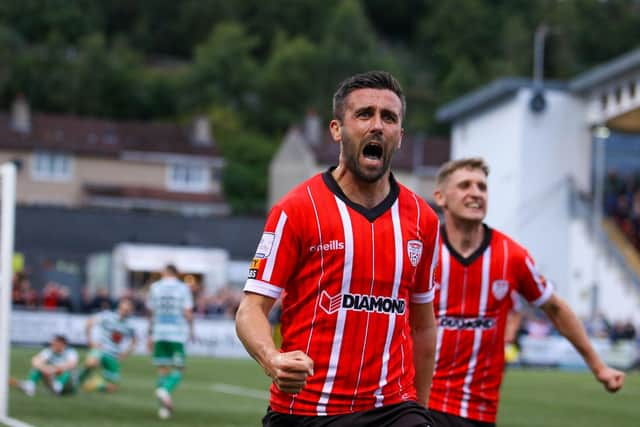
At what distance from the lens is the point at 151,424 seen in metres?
16.3

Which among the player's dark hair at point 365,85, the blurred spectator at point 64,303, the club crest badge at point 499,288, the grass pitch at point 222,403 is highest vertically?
the blurred spectator at point 64,303

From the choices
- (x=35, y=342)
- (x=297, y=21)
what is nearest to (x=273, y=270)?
(x=35, y=342)

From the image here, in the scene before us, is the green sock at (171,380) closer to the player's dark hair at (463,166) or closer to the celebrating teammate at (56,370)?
the celebrating teammate at (56,370)

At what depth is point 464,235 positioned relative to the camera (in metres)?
9.01

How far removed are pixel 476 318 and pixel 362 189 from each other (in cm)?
288

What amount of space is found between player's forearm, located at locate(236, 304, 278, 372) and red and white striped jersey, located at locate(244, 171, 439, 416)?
0.37 ft

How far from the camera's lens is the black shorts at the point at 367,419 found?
5.98m

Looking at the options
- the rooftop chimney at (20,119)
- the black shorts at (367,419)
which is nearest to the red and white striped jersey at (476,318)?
the black shorts at (367,419)

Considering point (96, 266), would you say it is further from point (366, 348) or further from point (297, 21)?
point (297, 21)

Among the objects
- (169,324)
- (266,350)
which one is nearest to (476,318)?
(266,350)

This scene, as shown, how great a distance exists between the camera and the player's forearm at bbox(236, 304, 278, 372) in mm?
5602

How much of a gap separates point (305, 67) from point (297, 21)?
56.9 feet

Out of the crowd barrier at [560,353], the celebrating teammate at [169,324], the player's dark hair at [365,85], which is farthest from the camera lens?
the crowd barrier at [560,353]

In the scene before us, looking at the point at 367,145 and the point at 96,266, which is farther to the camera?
the point at 96,266
